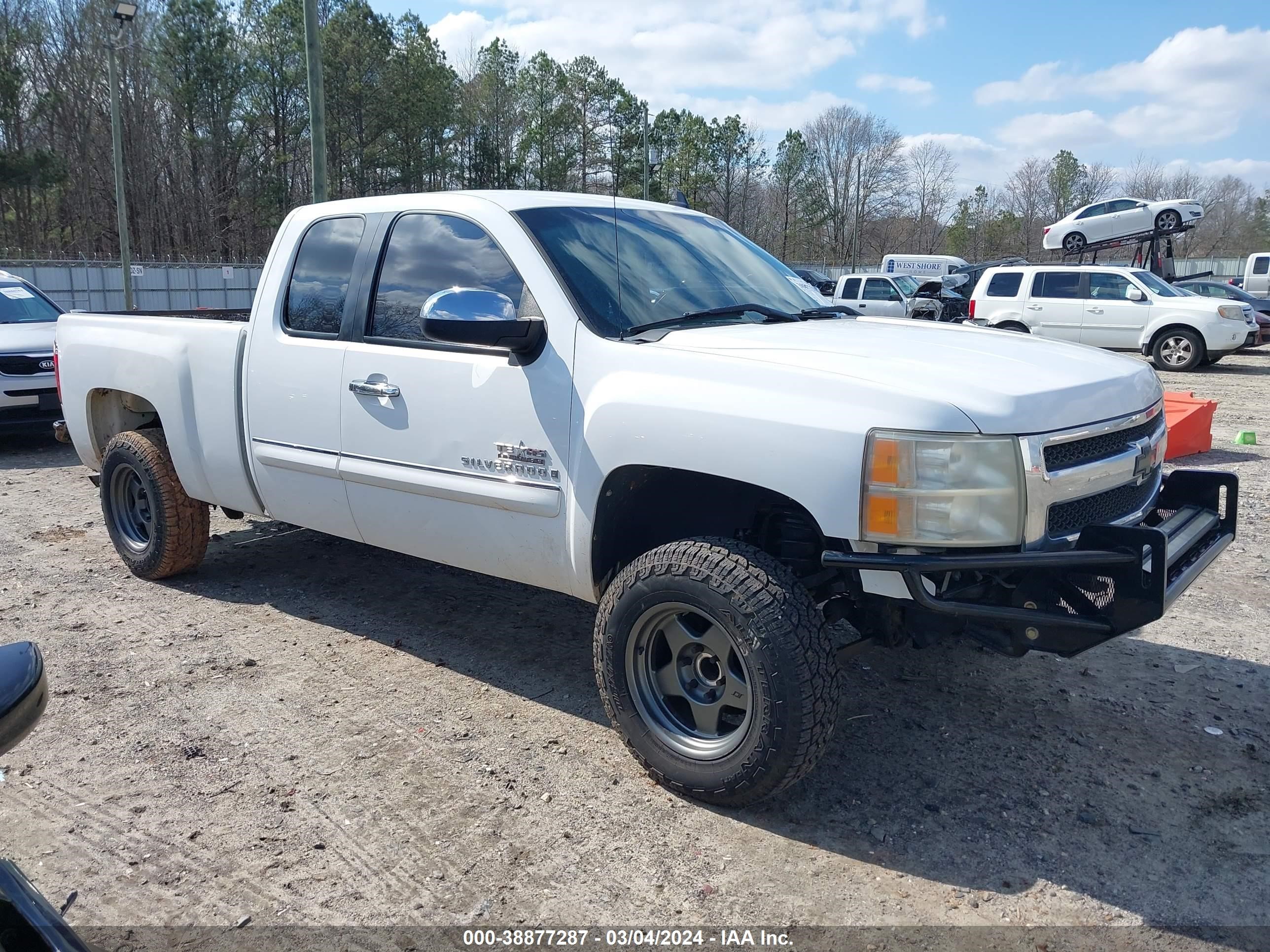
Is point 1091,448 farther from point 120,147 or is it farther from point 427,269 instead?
point 120,147

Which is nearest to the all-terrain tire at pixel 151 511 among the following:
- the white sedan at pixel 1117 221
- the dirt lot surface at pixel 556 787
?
the dirt lot surface at pixel 556 787

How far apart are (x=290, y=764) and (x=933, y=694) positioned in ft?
8.29

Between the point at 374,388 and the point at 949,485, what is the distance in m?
2.35

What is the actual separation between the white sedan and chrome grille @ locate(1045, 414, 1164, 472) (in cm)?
2518

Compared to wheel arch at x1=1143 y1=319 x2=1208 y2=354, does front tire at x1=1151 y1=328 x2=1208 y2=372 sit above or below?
below

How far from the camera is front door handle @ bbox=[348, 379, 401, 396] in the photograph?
3977 millimetres

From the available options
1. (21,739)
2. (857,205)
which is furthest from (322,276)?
(857,205)

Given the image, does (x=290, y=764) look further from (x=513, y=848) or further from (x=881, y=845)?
(x=881, y=845)

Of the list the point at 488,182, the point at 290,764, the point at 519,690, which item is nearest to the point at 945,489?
the point at 519,690

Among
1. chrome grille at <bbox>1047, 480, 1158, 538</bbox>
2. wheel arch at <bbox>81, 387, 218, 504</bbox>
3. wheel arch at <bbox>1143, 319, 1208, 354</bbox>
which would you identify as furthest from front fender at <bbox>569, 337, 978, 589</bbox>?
wheel arch at <bbox>1143, 319, 1208, 354</bbox>

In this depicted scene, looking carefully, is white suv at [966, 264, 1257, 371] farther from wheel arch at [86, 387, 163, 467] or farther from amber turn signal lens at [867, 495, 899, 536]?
amber turn signal lens at [867, 495, 899, 536]

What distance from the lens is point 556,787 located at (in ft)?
11.1

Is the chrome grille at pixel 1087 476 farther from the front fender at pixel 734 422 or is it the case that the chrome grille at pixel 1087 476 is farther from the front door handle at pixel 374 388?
the front door handle at pixel 374 388

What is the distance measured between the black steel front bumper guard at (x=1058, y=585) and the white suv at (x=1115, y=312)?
14762 mm
